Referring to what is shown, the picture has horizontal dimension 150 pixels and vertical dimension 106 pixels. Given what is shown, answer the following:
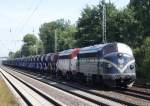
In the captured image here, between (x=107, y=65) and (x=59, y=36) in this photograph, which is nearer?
(x=107, y=65)

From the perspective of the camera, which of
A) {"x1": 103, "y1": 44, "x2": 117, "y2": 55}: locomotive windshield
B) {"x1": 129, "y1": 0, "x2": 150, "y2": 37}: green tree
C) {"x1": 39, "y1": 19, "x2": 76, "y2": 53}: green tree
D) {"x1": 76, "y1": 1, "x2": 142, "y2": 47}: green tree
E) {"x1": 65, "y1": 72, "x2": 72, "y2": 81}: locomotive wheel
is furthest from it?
{"x1": 39, "y1": 19, "x2": 76, "y2": 53}: green tree

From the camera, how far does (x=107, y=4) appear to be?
259 ft

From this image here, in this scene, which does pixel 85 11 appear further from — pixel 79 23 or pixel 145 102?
pixel 145 102

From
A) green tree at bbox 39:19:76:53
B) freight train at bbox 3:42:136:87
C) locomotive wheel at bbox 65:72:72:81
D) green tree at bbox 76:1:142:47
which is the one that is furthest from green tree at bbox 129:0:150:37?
green tree at bbox 39:19:76:53

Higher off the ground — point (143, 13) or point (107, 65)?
point (143, 13)

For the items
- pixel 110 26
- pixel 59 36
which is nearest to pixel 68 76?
pixel 110 26

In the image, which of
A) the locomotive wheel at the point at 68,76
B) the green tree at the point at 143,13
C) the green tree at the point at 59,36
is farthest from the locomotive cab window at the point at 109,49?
the green tree at the point at 59,36

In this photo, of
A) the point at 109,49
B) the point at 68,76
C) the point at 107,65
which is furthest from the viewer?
the point at 68,76

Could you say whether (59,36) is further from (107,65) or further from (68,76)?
(107,65)

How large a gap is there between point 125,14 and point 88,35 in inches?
294

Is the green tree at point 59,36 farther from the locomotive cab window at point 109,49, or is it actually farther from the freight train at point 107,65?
the locomotive cab window at point 109,49

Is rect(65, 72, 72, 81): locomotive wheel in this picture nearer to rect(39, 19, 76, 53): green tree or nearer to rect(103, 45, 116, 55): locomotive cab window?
rect(103, 45, 116, 55): locomotive cab window

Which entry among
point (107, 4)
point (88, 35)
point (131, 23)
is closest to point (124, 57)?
point (131, 23)

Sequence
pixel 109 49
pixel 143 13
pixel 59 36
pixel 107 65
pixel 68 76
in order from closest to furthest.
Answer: pixel 107 65
pixel 109 49
pixel 68 76
pixel 143 13
pixel 59 36
